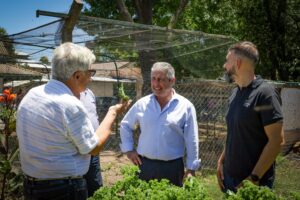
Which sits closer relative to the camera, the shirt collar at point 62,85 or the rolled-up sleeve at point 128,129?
the shirt collar at point 62,85

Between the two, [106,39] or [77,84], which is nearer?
[77,84]

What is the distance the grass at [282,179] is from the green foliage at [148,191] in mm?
4109

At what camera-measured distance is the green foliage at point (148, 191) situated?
7.10ft

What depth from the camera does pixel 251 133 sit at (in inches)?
128

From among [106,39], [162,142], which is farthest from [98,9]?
[162,142]

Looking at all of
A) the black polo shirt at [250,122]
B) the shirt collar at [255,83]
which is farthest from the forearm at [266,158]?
the shirt collar at [255,83]

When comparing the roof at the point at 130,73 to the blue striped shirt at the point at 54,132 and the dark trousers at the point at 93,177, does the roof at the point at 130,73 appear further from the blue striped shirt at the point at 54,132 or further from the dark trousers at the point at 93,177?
the blue striped shirt at the point at 54,132

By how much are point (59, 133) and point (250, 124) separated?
5.06 ft

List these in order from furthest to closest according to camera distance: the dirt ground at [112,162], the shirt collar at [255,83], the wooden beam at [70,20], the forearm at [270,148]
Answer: the dirt ground at [112,162] → the wooden beam at [70,20] → the shirt collar at [255,83] → the forearm at [270,148]

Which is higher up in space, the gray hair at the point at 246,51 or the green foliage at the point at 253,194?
the gray hair at the point at 246,51

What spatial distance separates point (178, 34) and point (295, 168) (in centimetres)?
441

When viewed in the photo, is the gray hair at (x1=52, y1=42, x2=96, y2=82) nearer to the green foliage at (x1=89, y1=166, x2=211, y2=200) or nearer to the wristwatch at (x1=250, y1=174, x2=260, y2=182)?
the green foliage at (x1=89, y1=166, x2=211, y2=200)

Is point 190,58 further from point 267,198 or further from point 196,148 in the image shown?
point 267,198

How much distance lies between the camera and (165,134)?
3906mm
